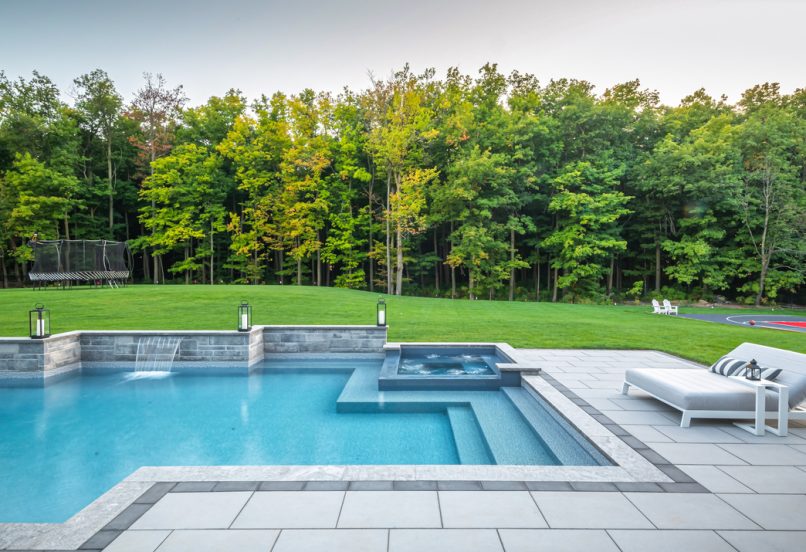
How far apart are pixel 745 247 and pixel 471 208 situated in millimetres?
14376

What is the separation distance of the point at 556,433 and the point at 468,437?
1.02 m

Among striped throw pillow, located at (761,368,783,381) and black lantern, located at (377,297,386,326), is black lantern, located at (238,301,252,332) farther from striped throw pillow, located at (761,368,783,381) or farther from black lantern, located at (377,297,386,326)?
striped throw pillow, located at (761,368,783,381)

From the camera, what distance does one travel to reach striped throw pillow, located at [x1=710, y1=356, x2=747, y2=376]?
468 cm

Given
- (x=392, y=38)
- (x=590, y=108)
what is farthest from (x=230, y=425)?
(x=590, y=108)

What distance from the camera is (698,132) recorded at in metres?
22.2

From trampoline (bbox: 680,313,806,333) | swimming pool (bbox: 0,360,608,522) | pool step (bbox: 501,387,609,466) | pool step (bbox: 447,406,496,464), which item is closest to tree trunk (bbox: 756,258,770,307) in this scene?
trampoline (bbox: 680,313,806,333)

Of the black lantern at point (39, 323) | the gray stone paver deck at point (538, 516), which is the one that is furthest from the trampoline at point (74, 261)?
the gray stone paver deck at point (538, 516)

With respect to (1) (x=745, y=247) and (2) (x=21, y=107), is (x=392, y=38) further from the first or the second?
(2) (x=21, y=107)

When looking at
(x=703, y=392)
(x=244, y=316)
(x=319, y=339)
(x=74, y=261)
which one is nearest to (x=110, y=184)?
(x=74, y=261)

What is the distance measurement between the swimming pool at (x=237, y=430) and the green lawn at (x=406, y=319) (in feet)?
11.4

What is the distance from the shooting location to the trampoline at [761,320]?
1381 cm

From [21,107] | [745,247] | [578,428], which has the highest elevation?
[21,107]

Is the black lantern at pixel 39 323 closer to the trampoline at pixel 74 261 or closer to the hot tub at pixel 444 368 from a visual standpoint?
the hot tub at pixel 444 368

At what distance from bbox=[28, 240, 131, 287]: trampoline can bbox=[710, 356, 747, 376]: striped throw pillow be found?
2127 cm
